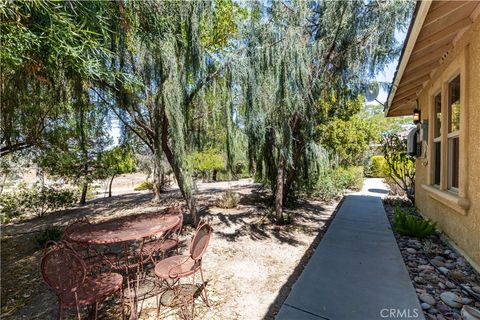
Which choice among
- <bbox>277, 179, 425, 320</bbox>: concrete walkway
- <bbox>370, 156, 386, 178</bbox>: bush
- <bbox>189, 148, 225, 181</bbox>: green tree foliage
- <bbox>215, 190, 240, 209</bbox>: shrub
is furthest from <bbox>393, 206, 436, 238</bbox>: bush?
<bbox>370, 156, 386, 178</bbox>: bush

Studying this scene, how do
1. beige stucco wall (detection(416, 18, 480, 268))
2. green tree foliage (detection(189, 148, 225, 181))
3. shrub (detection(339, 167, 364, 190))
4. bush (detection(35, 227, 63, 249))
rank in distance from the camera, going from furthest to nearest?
shrub (detection(339, 167, 364, 190)) → green tree foliage (detection(189, 148, 225, 181)) → bush (detection(35, 227, 63, 249)) → beige stucco wall (detection(416, 18, 480, 268))

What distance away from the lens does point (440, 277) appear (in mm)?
2879

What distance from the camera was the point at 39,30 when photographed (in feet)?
7.75

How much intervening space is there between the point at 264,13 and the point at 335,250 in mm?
4739

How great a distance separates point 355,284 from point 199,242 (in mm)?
1861

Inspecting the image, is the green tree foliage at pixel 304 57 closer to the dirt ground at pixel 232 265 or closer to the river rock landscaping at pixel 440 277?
the dirt ground at pixel 232 265

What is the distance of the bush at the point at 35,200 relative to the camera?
24.5 feet

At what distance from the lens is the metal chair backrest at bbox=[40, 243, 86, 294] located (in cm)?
211

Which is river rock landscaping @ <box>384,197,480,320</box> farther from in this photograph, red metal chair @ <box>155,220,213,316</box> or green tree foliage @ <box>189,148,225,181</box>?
green tree foliage @ <box>189,148,225,181</box>

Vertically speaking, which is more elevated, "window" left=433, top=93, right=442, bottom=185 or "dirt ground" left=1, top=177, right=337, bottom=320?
"window" left=433, top=93, right=442, bottom=185

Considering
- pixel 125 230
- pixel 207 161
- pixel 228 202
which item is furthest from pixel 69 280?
pixel 207 161

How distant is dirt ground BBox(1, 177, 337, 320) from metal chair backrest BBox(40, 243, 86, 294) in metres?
0.78

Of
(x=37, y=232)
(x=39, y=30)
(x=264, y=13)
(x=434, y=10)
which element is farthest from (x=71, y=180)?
(x=434, y=10)

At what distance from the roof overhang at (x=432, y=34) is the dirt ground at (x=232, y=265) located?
11.1ft
